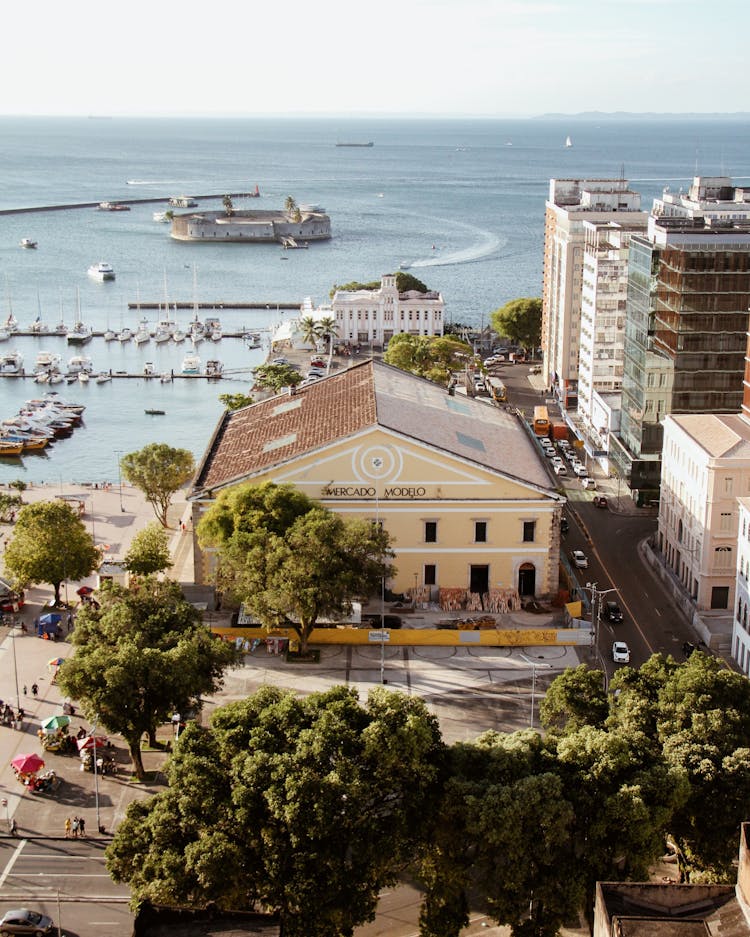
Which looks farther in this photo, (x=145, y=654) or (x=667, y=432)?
(x=667, y=432)

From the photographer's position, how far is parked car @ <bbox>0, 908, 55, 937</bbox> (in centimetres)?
3800

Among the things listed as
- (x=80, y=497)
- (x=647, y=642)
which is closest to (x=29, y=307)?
(x=80, y=497)

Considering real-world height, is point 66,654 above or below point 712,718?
below

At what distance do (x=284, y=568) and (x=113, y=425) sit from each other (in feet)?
230

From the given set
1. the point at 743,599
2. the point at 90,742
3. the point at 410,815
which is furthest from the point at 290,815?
the point at 743,599

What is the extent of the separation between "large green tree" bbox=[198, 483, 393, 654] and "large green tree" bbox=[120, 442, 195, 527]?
17.6 metres

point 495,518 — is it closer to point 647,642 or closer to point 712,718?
point 647,642

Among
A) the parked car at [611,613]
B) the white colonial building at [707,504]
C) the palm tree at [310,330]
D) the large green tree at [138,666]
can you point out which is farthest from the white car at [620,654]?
the palm tree at [310,330]

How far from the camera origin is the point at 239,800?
119 ft

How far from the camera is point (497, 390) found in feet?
387

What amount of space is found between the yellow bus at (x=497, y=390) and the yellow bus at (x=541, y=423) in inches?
316

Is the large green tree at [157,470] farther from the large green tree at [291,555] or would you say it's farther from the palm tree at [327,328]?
the palm tree at [327,328]

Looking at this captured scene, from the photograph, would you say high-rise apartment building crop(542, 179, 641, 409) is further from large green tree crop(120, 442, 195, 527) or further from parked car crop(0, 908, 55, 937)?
parked car crop(0, 908, 55, 937)

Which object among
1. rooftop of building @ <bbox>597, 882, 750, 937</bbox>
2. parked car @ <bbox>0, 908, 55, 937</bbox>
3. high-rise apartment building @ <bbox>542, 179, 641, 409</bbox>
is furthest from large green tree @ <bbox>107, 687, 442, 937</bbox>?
high-rise apartment building @ <bbox>542, 179, 641, 409</bbox>
